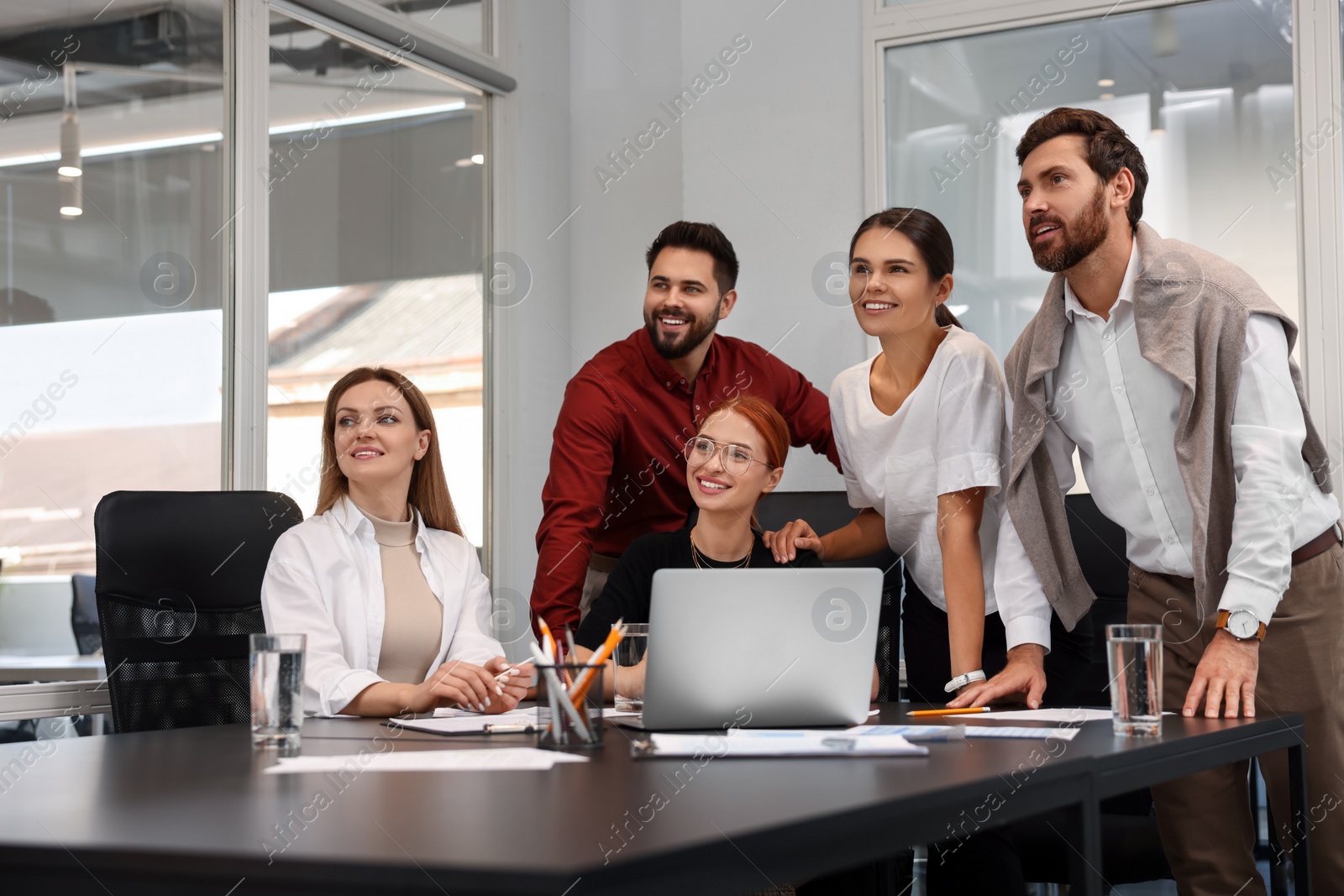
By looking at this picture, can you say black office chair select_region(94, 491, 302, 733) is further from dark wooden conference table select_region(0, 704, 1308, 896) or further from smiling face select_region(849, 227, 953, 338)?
smiling face select_region(849, 227, 953, 338)

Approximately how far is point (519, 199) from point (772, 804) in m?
3.50

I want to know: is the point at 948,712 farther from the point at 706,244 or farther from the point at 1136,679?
the point at 706,244

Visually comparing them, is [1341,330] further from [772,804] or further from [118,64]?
[118,64]

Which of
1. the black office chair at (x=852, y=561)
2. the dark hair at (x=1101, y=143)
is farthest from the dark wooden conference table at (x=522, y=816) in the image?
the dark hair at (x=1101, y=143)

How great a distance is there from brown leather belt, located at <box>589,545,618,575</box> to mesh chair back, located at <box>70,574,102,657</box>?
113cm

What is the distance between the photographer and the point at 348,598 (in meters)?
2.08

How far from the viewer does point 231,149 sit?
3.25 m

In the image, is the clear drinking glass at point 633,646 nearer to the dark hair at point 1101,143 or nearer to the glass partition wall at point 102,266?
the dark hair at point 1101,143

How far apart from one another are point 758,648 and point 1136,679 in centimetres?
45

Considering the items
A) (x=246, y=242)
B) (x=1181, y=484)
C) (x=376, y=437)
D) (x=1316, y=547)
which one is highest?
(x=246, y=242)

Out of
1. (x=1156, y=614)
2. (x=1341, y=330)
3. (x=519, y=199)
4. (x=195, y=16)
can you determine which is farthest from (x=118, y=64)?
(x=1341, y=330)

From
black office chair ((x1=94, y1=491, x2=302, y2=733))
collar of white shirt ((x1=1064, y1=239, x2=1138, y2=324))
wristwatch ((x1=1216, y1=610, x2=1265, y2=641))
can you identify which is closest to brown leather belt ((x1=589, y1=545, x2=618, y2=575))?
black office chair ((x1=94, y1=491, x2=302, y2=733))

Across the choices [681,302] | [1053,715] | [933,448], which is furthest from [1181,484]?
[681,302]

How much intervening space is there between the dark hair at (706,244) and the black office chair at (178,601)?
1181mm
